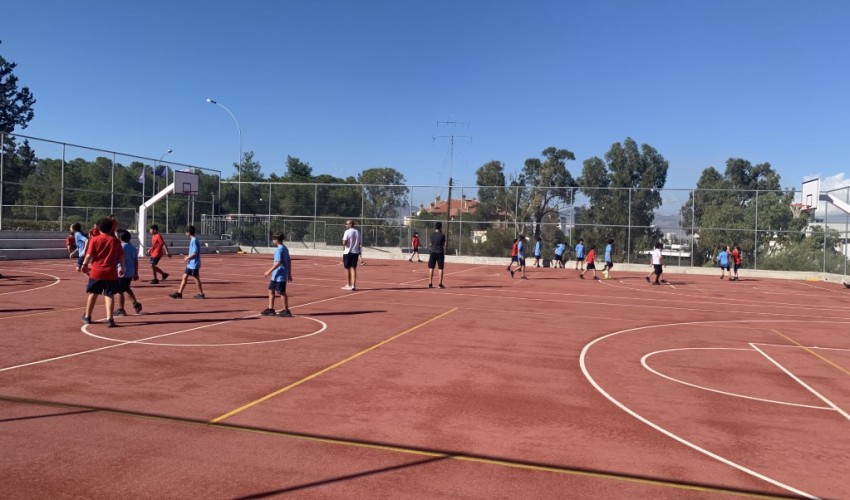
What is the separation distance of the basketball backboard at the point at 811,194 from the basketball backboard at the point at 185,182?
34662mm

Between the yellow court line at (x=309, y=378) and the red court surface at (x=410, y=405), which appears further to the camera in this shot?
the yellow court line at (x=309, y=378)

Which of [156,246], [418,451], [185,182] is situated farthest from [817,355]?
[185,182]

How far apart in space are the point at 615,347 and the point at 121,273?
29.3ft

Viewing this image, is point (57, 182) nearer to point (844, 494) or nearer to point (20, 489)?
point (20, 489)

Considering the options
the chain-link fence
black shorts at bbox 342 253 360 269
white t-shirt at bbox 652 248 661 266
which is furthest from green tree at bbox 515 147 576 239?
black shorts at bbox 342 253 360 269

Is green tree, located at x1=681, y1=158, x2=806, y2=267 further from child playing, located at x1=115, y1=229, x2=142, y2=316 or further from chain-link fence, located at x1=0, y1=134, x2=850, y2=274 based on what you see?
child playing, located at x1=115, y1=229, x2=142, y2=316

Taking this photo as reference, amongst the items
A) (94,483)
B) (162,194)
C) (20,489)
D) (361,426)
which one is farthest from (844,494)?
(162,194)

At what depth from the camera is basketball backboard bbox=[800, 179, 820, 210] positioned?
30.8 meters

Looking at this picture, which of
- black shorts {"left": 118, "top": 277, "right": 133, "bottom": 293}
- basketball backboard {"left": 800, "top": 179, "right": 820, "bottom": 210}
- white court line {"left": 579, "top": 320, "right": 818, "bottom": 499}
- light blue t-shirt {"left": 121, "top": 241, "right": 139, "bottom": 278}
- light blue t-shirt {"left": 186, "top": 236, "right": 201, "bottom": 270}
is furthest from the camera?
basketball backboard {"left": 800, "top": 179, "right": 820, "bottom": 210}

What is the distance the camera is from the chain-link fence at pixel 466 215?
3127cm

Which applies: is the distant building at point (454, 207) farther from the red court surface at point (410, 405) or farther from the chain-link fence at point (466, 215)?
the red court surface at point (410, 405)

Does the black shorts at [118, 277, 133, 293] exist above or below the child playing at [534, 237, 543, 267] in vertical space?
below

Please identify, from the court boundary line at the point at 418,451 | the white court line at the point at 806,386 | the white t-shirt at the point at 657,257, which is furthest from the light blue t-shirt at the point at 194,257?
the white t-shirt at the point at 657,257

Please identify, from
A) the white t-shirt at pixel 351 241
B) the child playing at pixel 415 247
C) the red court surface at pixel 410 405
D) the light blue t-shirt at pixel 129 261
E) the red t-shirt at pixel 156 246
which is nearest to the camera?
the red court surface at pixel 410 405
